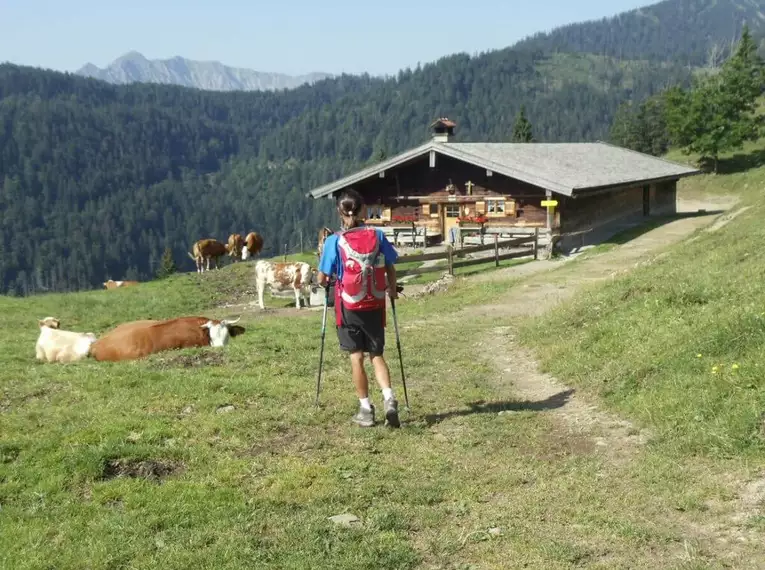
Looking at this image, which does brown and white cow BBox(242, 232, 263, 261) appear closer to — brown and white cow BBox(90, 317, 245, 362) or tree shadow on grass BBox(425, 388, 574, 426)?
brown and white cow BBox(90, 317, 245, 362)

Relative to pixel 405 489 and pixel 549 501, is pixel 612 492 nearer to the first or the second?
pixel 549 501

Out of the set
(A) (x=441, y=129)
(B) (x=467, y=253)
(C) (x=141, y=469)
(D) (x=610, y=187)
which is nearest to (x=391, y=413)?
(C) (x=141, y=469)

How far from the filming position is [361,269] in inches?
289

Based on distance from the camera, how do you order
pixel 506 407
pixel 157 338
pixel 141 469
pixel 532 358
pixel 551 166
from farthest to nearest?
1. pixel 551 166
2. pixel 157 338
3. pixel 532 358
4. pixel 506 407
5. pixel 141 469

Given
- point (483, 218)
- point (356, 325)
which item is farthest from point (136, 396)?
point (483, 218)

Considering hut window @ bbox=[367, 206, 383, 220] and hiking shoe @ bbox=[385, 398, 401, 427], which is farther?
hut window @ bbox=[367, 206, 383, 220]

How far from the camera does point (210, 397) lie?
8.70 metres

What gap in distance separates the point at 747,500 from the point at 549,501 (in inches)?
54.3

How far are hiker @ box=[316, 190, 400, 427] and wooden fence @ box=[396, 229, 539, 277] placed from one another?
1565 centimetres

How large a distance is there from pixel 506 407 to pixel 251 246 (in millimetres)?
31804

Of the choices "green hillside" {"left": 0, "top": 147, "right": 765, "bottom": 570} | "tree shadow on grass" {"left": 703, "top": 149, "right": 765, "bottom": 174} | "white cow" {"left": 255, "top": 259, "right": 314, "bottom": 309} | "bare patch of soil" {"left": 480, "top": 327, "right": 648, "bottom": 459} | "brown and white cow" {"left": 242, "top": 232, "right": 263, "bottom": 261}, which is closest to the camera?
"green hillside" {"left": 0, "top": 147, "right": 765, "bottom": 570}

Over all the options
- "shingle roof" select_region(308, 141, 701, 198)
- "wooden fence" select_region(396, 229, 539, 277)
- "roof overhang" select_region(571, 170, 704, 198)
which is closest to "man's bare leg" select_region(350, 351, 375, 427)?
"wooden fence" select_region(396, 229, 539, 277)

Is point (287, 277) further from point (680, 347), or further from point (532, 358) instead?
point (680, 347)

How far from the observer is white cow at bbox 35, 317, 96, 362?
495 inches
